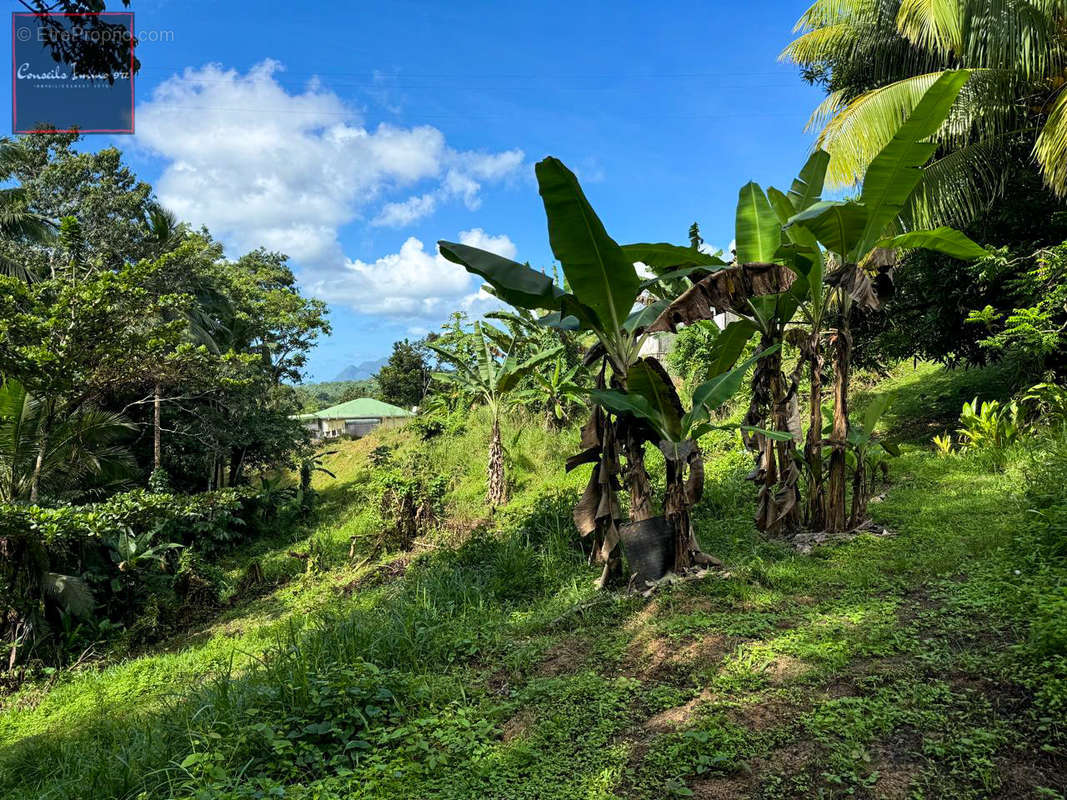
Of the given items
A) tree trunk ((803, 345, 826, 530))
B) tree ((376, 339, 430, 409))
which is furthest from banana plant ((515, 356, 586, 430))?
tree ((376, 339, 430, 409))

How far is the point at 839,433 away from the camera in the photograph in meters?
5.06

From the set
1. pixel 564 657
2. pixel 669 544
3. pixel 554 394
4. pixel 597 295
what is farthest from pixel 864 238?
pixel 554 394

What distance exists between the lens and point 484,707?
10.2 ft

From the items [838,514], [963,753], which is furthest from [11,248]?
[963,753]

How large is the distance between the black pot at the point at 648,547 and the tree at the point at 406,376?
3320 cm

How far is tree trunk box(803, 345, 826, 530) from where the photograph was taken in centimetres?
512

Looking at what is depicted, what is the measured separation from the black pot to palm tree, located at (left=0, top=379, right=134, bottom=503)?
909 cm

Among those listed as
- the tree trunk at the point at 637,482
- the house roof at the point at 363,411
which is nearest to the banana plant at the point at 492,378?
the tree trunk at the point at 637,482

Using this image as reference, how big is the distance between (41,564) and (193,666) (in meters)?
3.49

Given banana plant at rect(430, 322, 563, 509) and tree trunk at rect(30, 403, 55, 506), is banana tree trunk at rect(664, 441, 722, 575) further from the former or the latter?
tree trunk at rect(30, 403, 55, 506)

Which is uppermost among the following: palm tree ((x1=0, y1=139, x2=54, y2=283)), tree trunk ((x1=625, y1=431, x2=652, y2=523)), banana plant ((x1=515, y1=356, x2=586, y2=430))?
palm tree ((x1=0, y1=139, x2=54, y2=283))

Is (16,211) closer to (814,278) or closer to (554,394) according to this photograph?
(554,394)

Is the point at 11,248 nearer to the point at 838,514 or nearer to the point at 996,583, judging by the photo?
the point at 838,514

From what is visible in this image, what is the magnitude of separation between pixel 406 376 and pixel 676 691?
1396 inches
